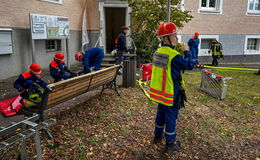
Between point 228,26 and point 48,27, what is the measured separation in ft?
38.4

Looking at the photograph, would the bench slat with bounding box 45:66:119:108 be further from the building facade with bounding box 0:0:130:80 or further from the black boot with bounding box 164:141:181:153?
the building facade with bounding box 0:0:130:80

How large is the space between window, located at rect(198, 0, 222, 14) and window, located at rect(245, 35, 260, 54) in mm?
3375

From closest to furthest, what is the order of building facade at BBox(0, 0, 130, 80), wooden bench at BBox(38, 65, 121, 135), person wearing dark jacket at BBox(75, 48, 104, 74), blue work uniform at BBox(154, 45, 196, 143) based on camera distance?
1. blue work uniform at BBox(154, 45, 196, 143)
2. wooden bench at BBox(38, 65, 121, 135)
3. person wearing dark jacket at BBox(75, 48, 104, 74)
4. building facade at BBox(0, 0, 130, 80)

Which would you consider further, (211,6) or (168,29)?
(211,6)

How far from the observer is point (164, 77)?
326 centimetres

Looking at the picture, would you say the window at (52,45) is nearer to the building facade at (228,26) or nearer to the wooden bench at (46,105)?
the wooden bench at (46,105)


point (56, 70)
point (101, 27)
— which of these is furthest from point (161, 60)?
point (101, 27)

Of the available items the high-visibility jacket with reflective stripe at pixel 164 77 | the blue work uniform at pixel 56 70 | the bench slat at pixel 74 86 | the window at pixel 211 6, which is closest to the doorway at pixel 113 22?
the window at pixel 211 6

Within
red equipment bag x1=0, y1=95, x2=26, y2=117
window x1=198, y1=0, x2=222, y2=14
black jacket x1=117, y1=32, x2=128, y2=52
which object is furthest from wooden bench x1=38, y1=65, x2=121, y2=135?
window x1=198, y1=0, x2=222, y2=14

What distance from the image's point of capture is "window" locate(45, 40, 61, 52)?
32.9 feet

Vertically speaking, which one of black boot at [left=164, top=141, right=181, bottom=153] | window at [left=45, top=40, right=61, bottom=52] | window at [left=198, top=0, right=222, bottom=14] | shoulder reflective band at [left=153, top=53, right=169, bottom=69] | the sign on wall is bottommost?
black boot at [left=164, top=141, right=181, bottom=153]

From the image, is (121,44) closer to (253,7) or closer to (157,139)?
(157,139)

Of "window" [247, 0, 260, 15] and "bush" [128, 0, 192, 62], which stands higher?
"window" [247, 0, 260, 15]

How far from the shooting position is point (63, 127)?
13.4 ft
